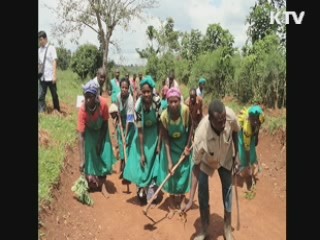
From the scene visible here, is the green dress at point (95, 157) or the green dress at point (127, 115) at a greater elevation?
the green dress at point (127, 115)

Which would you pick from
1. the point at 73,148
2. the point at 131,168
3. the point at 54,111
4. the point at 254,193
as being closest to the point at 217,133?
the point at 131,168

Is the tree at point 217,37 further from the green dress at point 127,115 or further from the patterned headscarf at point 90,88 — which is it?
the patterned headscarf at point 90,88

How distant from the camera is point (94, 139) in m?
6.46

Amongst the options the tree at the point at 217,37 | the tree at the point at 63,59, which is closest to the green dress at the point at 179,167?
the tree at the point at 217,37

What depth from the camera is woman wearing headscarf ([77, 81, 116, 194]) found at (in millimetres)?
6020

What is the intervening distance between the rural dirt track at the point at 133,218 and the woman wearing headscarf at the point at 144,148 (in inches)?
14.5

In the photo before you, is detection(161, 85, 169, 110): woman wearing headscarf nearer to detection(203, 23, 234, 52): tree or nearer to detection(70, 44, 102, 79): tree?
detection(203, 23, 234, 52): tree

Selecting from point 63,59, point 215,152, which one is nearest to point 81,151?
point 215,152

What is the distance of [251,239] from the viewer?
5.61 m

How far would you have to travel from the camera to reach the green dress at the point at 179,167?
19.2ft

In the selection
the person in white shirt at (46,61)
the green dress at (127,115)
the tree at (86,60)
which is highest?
the tree at (86,60)

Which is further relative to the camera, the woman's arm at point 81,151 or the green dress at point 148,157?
the green dress at point 148,157

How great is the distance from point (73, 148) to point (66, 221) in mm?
3110
